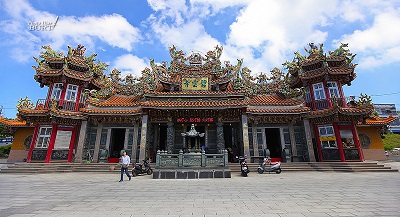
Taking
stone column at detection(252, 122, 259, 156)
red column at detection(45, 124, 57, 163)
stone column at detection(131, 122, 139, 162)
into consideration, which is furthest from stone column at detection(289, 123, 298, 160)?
red column at detection(45, 124, 57, 163)

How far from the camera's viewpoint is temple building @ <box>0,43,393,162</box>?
1408cm

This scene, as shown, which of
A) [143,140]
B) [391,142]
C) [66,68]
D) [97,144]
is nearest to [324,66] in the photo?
[143,140]

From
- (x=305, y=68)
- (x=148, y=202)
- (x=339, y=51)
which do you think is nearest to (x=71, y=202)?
(x=148, y=202)

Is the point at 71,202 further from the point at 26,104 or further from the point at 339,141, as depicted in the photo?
the point at 339,141

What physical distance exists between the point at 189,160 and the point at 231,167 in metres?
3.80

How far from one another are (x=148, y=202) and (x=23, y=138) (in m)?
20.3

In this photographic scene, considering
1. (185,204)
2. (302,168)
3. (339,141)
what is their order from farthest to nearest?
(339,141), (302,168), (185,204)

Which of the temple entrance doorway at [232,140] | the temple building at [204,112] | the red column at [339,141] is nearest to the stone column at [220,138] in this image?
the temple building at [204,112]

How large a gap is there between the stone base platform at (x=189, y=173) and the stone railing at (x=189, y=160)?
33cm

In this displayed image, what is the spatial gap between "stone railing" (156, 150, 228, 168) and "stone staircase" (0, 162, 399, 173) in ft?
8.28

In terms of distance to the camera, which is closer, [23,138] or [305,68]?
[305,68]

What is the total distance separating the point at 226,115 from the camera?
49.0ft

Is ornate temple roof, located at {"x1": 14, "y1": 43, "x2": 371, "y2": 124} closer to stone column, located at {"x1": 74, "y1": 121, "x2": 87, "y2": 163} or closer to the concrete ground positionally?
stone column, located at {"x1": 74, "y1": 121, "x2": 87, "y2": 163}

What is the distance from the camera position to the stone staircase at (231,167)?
12.4 meters
